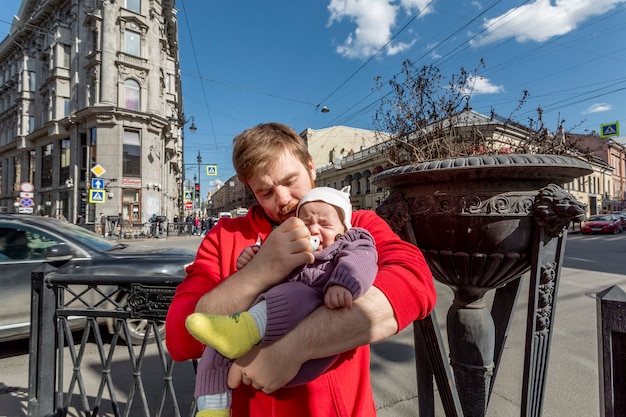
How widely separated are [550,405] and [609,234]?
1046 inches

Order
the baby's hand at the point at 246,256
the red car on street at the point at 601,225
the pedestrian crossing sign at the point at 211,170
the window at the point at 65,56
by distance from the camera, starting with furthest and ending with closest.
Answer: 1. the pedestrian crossing sign at the point at 211,170
2. the window at the point at 65,56
3. the red car on street at the point at 601,225
4. the baby's hand at the point at 246,256

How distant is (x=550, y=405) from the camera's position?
259 centimetres

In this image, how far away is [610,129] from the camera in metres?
17.2

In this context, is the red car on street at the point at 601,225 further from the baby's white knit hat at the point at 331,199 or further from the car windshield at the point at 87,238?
the car windshield at the point at 87,238

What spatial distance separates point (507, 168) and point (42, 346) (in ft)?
10.1

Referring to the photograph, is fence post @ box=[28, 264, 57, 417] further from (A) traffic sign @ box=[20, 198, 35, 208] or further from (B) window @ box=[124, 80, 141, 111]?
(B) window @ box=[124, 80, 141, 111]

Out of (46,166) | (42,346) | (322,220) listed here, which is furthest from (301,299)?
(46,166)

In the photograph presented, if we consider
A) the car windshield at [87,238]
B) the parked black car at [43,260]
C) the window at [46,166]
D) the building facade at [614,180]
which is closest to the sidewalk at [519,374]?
the parked black car at [43,260]

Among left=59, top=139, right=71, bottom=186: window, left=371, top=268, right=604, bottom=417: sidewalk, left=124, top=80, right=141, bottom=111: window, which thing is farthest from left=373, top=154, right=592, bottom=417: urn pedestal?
left=59, top=139, right=71, bottom=186: window

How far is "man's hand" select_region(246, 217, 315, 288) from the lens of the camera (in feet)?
3.27

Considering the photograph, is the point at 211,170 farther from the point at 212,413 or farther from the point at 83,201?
the point at 212,413

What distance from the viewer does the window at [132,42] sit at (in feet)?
81.0

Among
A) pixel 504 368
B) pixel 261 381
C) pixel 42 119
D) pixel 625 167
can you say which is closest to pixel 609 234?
pixel 504 368

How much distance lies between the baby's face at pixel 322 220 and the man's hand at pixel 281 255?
0.25 meters
